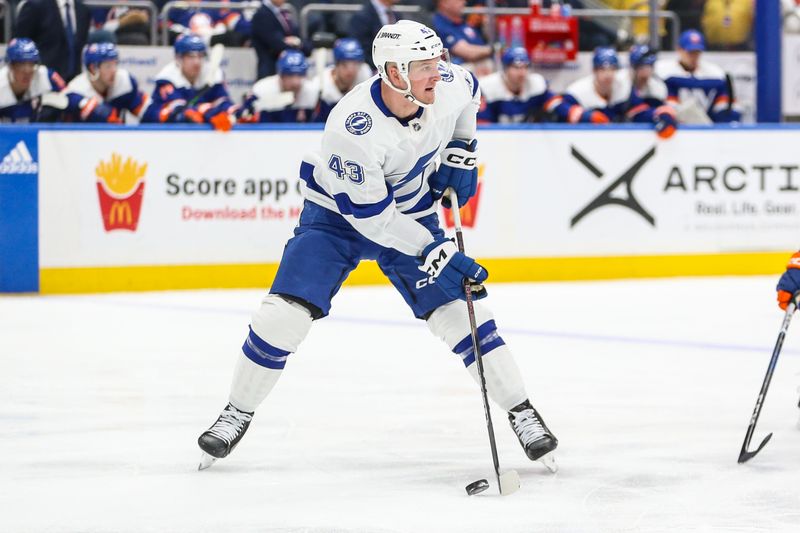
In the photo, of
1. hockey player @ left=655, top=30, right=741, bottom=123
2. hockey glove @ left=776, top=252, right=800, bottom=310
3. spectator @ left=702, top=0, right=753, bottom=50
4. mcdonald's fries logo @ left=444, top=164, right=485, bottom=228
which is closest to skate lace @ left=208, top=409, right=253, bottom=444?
hockey glove @ left=776, top=252, right=800, bottom=310

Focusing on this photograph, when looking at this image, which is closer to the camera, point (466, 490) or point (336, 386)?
point (466, 490)

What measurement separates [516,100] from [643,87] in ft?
3.22

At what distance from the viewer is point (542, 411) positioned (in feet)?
15.5

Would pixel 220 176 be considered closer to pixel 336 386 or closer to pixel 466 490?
pixel 336 386

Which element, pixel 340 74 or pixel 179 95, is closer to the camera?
pixel 179 95

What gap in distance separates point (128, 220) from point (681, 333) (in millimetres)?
3561

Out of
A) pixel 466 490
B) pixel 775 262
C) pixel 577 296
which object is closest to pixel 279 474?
pixel 466 490

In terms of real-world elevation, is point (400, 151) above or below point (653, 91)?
above

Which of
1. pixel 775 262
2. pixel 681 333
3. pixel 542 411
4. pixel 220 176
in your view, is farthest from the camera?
pixel 775 262

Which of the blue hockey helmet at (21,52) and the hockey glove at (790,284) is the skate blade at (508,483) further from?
the blue hockey helmet at (21,52)

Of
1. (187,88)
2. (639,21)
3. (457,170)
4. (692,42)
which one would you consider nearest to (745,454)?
(457,170)

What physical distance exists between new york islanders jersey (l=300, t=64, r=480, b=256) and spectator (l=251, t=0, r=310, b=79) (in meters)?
5.86

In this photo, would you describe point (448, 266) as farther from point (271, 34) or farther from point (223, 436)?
point (271, 34)

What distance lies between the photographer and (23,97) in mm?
9062
